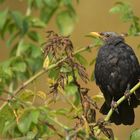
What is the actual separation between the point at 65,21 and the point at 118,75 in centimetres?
49

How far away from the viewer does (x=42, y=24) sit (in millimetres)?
4672

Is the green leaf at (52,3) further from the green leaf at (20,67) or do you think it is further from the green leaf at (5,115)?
the green leaf at (5,115)

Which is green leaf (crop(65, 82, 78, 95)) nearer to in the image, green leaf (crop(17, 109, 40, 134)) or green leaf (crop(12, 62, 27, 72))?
green leaf (crop(17, 109, 40, 134))

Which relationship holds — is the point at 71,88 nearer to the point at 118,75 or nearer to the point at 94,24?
the point at 118,75

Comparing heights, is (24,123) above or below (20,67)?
below

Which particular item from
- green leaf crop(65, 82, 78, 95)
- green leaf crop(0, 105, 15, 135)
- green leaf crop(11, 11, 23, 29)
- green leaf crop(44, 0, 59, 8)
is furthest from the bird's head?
Result: green leaf crop(65, 82, 78, 95)

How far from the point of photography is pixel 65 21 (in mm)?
4781

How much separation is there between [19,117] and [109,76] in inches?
52.2

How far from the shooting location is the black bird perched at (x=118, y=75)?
452cm

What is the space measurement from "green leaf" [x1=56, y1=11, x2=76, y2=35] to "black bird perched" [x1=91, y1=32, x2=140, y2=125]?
0.81 feet

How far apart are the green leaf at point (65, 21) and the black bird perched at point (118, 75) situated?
0.81ft

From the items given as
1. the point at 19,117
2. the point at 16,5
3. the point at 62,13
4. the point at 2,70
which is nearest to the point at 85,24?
the point at 16,5

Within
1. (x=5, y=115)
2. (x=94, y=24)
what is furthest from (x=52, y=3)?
(x=94, y=24)

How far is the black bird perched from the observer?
4.52 metres
